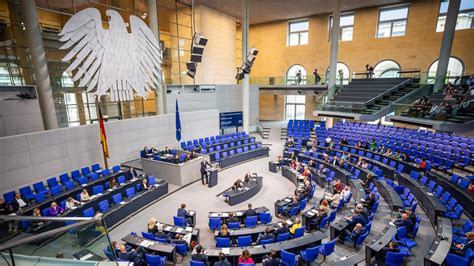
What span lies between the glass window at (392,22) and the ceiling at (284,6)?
37.0 inches

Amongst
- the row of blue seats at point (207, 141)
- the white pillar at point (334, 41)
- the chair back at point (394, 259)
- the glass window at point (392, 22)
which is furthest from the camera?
the glass window at point (392, 22)

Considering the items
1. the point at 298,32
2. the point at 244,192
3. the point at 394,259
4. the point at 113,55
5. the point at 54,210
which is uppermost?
the point at 298,32

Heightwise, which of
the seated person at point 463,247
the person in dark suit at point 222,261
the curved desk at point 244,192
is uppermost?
the seated person at point 463,247

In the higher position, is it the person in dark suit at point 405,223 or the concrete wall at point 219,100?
the concrete wall at point 219,100

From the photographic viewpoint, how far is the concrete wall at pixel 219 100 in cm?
1977

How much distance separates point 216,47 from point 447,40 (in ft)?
58.1

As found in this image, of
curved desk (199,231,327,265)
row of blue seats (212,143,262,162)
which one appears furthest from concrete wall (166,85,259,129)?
curved desk (199,231,327,265)

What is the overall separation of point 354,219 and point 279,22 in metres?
25.4

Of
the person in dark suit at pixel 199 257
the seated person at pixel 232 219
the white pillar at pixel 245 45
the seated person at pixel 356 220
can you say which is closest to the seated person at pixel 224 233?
the seated person at pixel 232 219

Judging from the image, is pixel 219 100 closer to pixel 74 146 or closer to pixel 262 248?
pixel 74 146

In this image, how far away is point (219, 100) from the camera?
23.2 meters

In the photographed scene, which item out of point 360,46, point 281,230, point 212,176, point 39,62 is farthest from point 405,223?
point 360,46

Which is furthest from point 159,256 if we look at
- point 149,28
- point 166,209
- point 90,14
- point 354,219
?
point 149,28

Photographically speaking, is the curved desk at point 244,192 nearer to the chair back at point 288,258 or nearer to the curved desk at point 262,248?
the curved desk at point 262,248
